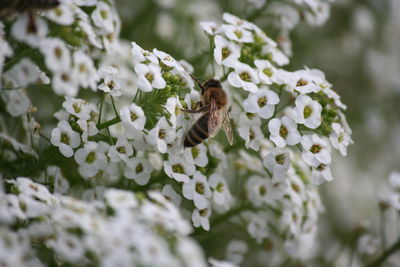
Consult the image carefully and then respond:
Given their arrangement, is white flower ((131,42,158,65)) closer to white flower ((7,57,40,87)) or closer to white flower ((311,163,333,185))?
white flower ((7,57,40,87))

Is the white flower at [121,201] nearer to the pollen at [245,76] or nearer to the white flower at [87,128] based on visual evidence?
the white flower at [87,128]

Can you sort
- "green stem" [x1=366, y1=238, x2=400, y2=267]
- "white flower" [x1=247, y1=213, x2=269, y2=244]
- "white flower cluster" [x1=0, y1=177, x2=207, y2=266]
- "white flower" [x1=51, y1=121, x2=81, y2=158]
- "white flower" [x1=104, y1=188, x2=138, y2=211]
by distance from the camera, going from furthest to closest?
"green stem" [x1=366, y1=238, x2=400, y2=267]
"white flower" [x1=247, y1=213, x2=269, y2=244]
"white flower" [x1=51, y1=121, x2=81, y2=158]
"white flower" [x1=104, y1=188, x2=138, y2=211]
"white flower cluster" [x1=0, y1=177, x2=207, y2=266]

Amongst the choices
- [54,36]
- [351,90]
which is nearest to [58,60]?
[54,36]

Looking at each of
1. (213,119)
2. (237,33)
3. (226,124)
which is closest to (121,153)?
(213,119)

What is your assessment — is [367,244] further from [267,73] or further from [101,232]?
[101,232]

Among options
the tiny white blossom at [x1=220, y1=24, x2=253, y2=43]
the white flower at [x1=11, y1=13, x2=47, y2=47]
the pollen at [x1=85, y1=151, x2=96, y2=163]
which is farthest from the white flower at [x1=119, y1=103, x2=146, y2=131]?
the tiny white blossom at [x1=220, y1=24, x2=253, y2=43]

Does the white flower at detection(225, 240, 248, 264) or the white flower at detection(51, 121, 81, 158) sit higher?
the white flower at detection(51, 121, 81, 158)
